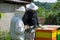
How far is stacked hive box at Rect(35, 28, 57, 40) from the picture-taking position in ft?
23.4

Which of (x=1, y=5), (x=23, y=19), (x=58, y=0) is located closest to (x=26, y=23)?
(x=23, y=19)

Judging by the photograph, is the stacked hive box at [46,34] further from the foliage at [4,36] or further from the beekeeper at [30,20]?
the foliage at [4,36]

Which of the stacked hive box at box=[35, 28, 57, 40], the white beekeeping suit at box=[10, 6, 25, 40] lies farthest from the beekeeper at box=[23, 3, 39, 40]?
the white beekeeping suit at box=[10, 6, 25, 40]

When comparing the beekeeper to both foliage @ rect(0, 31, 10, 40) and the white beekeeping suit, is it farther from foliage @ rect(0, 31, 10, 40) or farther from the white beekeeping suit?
foliage @ rect(0, 31, 10, 40)

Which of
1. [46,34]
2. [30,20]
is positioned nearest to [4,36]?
[30,20]

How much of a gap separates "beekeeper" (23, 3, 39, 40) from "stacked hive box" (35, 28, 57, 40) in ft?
0.78

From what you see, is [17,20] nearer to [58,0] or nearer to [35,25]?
[35,25]

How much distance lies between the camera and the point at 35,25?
25.5 feet

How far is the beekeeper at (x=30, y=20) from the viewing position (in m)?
7.56

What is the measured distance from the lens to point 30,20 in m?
7.84

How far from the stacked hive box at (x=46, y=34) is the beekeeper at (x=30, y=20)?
24cm

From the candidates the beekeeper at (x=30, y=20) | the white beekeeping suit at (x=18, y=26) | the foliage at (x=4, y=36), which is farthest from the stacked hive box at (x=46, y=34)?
the foliage at (x=4, y=36)

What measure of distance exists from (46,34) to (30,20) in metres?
0.88

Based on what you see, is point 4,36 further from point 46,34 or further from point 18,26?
point 18,26
